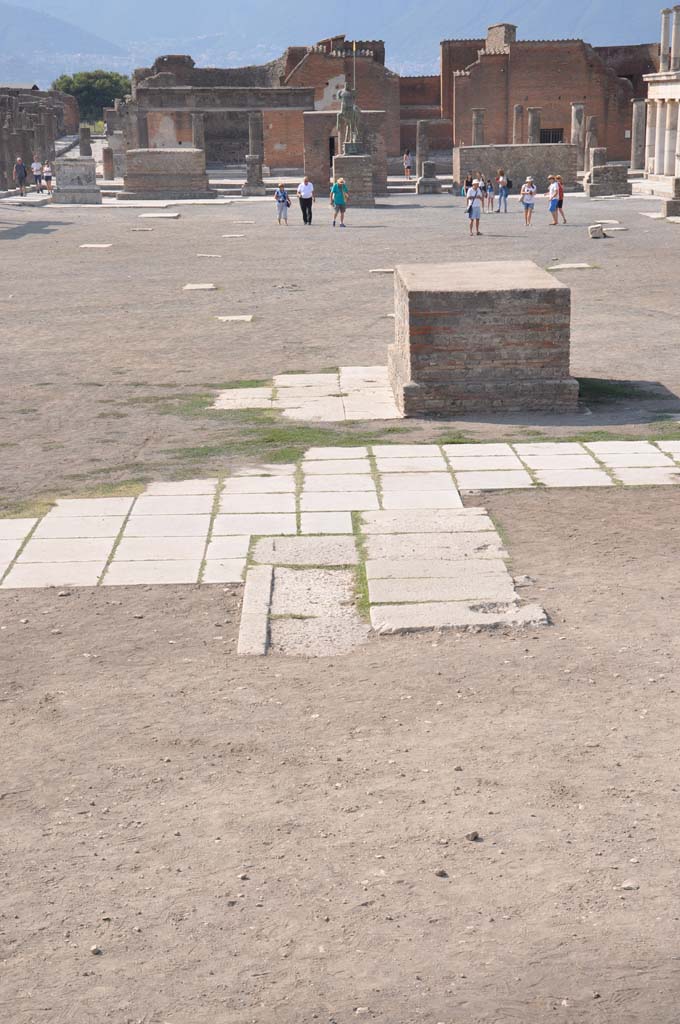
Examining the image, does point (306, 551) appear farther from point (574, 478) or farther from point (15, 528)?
point (574, 478)

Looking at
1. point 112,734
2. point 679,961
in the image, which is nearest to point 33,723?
point 112,734

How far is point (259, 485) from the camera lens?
8.15 meters

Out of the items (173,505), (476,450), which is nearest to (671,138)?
(476,450)

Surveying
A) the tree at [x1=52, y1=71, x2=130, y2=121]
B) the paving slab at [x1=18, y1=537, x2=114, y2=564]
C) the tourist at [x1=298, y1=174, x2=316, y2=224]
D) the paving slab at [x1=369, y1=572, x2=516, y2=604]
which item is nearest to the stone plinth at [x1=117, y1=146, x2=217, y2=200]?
the tourist at [x1=298, y1=174, x2=316, y2=224]

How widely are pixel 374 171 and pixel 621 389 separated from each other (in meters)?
34.1

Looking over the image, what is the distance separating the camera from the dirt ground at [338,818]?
3459mm

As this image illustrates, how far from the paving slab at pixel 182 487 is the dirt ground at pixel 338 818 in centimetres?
174

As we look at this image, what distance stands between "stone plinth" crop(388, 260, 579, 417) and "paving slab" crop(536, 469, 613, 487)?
1.85m

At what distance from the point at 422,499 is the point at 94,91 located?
93.5 metres

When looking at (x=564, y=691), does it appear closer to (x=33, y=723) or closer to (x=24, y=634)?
(x=33, y=723)

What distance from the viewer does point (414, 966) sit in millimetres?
3512

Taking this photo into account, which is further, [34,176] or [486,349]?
[34,176]

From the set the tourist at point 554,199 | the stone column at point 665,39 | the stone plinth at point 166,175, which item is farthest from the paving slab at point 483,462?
the stone column at point 665,39

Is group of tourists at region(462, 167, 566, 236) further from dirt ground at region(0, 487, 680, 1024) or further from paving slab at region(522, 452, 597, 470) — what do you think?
dirt ground at region(0, 487, 680, 1024)
